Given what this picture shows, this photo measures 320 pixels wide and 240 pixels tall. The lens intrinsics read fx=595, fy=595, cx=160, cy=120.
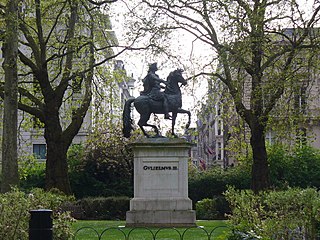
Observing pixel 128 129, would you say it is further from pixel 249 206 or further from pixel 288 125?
pixel 249 206

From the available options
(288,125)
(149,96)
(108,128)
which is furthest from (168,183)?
(108,128)

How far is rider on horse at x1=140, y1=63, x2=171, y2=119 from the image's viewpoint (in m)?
20.3

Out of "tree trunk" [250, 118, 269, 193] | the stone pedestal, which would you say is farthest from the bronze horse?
"tree trunk" [250, 118, 269, 193]

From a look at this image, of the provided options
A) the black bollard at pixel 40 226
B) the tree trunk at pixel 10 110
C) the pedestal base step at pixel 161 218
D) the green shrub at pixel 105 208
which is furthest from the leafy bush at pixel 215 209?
the black bollard at pixel 40 226

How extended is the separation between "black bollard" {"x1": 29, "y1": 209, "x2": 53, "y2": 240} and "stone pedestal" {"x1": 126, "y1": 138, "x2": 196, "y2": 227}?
11485 mm

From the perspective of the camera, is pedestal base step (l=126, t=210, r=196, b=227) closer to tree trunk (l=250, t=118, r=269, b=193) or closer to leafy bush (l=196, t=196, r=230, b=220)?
leafy bush (l=196, t=196, r=230, b=220)

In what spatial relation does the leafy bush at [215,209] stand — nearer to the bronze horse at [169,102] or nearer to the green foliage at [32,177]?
the bronze horse at [169,102]

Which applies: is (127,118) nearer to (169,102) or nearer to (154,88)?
(154,88)

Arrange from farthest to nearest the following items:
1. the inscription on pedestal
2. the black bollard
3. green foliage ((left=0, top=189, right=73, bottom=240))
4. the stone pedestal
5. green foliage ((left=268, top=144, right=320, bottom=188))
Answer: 1. green foliage ((left=268, top=144, right=320, bottom=188))
2. the inscription on pedestal
3. the stone pedestal
4. green foliage ((left=0, top=189, right=73, bottom=240))
5. the black bollard

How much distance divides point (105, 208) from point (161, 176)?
712 cm

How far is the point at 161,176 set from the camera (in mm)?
19938

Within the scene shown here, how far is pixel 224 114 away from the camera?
31.1m

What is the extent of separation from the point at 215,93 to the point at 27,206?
1954 cm

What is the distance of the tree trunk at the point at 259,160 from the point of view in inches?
1079
